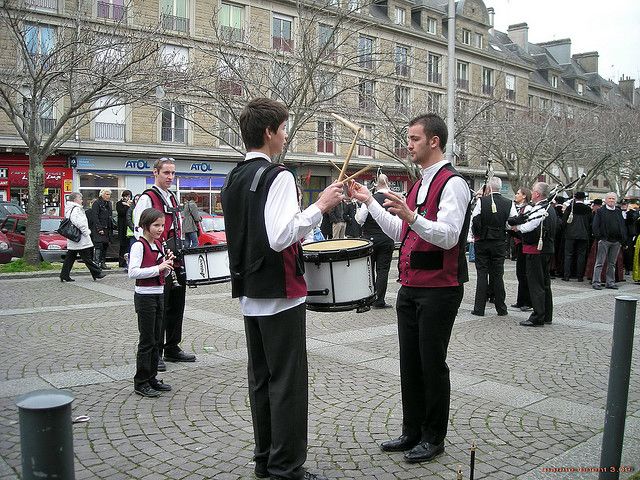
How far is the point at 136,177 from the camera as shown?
32344 millimetres

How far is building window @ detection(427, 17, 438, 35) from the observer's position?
1782 inches

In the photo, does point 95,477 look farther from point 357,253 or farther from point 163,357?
point 163,357

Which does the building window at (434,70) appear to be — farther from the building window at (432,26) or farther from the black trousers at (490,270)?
the black trousers at (490,270)

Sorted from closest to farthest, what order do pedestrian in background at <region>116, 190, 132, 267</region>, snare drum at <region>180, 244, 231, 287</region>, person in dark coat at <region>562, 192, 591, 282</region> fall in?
1. snare drum at <region>180, 244, 231, 287</region>
2. person in dark coat at <region>562, 192, 591, 282</region>
3. pedestrian in background at <region>116, 190, 132, 267</region>

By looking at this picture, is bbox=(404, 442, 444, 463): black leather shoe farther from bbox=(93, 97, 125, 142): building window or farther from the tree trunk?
bbox=(93, 97, 125, 142): building window

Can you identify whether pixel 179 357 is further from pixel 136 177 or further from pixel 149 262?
pixel 136 177

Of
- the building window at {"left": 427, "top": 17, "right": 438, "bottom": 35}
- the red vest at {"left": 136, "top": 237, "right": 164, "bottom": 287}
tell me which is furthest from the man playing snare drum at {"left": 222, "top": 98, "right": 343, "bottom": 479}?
the building window at {"left": 427, "top": 17, "right": 438, "bottom": 35}

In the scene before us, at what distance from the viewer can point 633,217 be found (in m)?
15.9

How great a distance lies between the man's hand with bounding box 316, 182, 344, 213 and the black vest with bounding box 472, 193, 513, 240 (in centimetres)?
681

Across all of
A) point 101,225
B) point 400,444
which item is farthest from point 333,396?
point 101,225

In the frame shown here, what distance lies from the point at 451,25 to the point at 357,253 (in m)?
17.0

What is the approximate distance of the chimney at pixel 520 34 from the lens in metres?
59.6

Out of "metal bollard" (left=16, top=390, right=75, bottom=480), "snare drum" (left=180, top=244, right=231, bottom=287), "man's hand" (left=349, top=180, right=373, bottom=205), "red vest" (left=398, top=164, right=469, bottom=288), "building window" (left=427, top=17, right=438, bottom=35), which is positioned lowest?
"metal bollard" (left=16, top=390, right=75, bottom=480)

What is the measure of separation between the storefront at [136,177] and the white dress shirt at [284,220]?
27.7 meters
